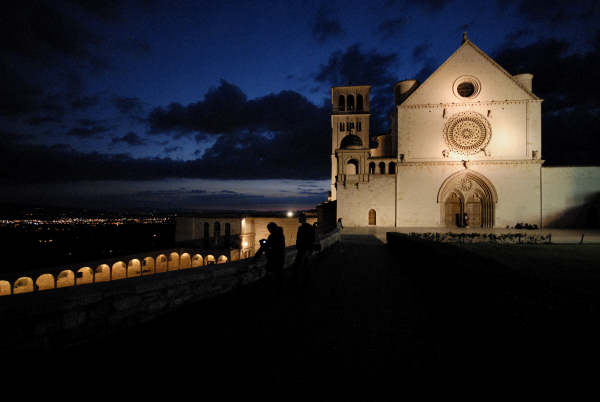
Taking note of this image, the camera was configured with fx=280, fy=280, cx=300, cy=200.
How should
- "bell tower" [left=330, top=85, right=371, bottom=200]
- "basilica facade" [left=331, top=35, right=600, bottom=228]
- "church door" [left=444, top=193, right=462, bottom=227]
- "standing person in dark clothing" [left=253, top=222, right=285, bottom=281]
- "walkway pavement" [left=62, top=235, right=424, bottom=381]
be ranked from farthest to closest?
"bell tower" [left=330, top=85, right=371, bottom=200]
"church door" [left=444, top=193, right=462, bottom=227]
"basilica facade" [left=331, top=35, right=600, bottom=228]
"standing person in dark clothing" [left=253, top=222, right=285, bottom=281]
"walkway pavement" [left=62, top=235, right=424, bottom=381]

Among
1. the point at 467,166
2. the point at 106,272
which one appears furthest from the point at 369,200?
the point at 106,272

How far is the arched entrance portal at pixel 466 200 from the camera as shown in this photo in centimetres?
2520

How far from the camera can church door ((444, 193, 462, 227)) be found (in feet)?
84.6

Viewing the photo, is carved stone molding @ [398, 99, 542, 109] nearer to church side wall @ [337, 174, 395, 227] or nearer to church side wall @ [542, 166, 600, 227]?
church side wall @ [542, 166, 600, 227]

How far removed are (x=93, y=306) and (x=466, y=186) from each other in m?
28.6

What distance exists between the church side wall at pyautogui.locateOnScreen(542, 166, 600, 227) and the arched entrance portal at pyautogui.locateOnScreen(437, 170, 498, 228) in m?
4.74

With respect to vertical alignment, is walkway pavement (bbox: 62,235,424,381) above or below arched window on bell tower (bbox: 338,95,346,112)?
below

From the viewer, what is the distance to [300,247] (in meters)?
6.12

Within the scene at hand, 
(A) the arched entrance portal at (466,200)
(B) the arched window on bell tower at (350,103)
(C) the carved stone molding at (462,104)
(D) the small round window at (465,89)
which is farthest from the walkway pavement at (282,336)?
(B) the arched window on bell tower at (350,103)

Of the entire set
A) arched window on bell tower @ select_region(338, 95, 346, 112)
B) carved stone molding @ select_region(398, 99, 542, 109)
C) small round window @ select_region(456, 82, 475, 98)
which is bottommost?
carved stone molding @ select_region(398, 99, 542, 109)

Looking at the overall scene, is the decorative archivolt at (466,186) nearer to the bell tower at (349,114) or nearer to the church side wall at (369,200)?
the church side wall at (369,200)

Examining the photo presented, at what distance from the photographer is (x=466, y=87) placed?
25.7 meters

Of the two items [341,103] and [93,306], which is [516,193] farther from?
[93,306]

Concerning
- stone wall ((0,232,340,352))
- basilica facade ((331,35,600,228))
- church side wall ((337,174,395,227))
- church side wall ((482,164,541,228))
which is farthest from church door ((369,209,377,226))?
stone wall ((0,232,340,352))
